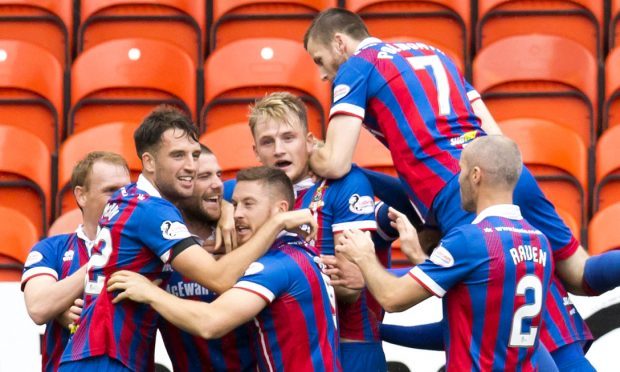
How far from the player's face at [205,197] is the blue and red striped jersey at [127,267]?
0.47m

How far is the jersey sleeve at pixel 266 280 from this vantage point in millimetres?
4941

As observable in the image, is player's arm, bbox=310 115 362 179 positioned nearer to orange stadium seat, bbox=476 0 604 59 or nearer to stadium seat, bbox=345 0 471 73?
stadium seat, bbox=345 0 471 73

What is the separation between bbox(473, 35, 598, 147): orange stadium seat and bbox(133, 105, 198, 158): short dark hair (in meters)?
3.33

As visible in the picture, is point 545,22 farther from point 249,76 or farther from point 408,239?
point 408,239

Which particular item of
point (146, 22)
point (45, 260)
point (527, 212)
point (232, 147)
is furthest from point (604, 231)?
point (146, 22)

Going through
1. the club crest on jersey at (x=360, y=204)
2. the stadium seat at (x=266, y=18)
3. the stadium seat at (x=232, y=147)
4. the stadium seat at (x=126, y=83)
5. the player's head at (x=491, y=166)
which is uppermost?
the stadium seat at (x=266, y=18)

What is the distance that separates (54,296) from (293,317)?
1165 millimetres

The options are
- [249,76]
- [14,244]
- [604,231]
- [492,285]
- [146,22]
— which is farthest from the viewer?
[146,22]

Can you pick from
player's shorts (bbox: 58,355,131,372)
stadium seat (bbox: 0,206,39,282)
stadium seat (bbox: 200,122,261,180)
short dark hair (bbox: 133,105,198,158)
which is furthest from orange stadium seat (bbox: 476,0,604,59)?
player's shorts (bbox: 58,355,131,372)

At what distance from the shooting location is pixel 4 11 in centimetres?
903

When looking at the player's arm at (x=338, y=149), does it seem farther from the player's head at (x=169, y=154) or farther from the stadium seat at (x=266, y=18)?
the stadium seat at (x=266, y=18)

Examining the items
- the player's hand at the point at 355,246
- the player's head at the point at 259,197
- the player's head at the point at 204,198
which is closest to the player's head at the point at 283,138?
the player's head at the point at 204,198

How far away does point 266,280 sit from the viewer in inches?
195

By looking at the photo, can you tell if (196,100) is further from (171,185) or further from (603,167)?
(171,185)
